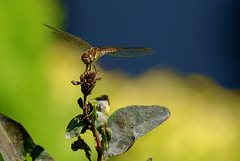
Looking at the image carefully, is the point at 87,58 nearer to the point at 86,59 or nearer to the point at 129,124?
the point at 86,59

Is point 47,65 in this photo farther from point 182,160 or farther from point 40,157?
point 40,157

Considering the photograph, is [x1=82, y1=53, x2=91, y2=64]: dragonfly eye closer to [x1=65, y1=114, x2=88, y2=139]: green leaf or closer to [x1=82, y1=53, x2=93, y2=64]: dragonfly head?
[x1=82, y1=53, x2=93, y2=64]: dragonfly head

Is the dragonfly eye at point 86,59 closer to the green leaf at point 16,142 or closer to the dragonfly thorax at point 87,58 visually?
the dragonfly thorax at point 87,58

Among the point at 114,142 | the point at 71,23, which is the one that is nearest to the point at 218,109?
the point at 114,142

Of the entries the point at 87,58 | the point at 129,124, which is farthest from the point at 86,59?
the point at 129,124

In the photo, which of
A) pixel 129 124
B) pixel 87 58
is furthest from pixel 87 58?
pixel 129 124

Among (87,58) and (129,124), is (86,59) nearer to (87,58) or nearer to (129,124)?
(87,58)

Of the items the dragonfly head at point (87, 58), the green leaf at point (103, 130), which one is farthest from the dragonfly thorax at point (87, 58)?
the green leaf at point (103, 130)

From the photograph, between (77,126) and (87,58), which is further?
(87,58)
